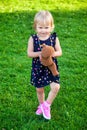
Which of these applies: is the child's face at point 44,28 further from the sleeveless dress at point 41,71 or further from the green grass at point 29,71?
the green grass at point 29,71

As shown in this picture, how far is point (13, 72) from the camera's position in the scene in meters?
7.05

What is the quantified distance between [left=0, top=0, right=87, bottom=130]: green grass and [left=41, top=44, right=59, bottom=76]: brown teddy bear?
2.78ft

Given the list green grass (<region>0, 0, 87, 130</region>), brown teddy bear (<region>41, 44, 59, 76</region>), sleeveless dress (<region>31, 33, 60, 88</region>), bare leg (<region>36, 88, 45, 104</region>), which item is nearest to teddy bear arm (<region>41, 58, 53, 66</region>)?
brown teddy bear (<region>41, 44, 59, 76</region>)

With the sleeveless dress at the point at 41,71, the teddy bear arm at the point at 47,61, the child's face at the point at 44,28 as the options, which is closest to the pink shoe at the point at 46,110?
the sleeveless dress at the point at 41,71

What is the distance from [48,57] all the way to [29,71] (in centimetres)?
242

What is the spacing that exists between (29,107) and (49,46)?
1290mm

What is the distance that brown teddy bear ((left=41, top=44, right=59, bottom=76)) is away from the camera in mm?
4680

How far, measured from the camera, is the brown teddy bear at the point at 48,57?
4680mm

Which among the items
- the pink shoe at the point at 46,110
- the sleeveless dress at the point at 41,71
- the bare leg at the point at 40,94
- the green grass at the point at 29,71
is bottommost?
the green grass at the point at 29,71

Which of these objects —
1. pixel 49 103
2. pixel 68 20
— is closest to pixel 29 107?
pixel 49 103

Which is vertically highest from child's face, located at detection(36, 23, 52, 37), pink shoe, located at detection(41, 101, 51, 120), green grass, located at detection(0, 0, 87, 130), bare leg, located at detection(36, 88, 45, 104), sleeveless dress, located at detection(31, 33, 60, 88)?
child's face, located at detection(36, 23, 52, 37)

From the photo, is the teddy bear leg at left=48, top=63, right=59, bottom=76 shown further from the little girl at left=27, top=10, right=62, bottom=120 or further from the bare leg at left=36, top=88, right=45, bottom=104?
the bare leg at left=36, top=88, right=45, bottom=104

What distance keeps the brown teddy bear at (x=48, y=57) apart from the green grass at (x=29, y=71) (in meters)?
0.85

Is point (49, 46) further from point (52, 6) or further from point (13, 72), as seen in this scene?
point (52, 6)
